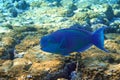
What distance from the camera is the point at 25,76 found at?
4.33 metres

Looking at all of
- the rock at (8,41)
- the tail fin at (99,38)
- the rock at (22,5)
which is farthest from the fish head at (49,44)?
the rock at (22,5)

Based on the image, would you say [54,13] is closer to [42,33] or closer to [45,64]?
[42,33]

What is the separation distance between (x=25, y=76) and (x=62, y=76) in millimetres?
686

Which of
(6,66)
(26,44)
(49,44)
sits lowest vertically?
(6,66)

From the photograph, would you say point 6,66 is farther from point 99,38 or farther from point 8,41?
point 99,38

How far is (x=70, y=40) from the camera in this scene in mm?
2625

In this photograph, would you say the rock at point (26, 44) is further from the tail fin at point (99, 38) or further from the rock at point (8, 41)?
the tail fin at point (99, 38)

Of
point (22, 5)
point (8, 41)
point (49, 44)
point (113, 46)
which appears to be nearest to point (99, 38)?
point (49, 44)

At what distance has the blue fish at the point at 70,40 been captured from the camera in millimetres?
2545

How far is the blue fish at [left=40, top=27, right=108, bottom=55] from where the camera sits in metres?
2.54

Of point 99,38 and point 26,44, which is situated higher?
point 99,38

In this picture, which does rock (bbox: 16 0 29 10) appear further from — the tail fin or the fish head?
the tail fin

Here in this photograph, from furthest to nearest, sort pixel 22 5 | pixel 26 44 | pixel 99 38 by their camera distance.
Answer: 1. pixel 22 5
2. pixel 26 44
3. pixel 99 38

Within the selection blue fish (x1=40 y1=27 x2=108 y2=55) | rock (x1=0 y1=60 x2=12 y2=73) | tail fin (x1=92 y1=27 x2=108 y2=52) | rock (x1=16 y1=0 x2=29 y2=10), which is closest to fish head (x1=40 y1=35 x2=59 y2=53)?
blue fish (x1=40 y1=27 x2=108 y2=55)
